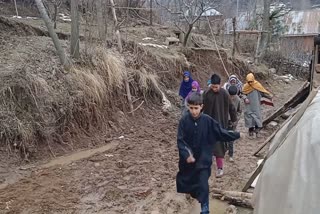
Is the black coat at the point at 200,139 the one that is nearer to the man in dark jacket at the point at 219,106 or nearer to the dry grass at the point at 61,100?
the man in dark jacket at the point at 219,106

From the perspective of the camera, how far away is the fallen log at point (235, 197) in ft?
15.5

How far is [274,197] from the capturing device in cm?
219

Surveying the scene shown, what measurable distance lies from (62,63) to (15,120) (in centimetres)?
199

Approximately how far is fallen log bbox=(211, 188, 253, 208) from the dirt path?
351 millimetres

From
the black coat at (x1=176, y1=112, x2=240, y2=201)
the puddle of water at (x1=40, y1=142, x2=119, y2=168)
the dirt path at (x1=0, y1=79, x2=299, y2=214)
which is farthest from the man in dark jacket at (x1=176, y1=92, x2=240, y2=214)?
the puddle of water at (x1=40, y1=142, x2=119, y2=168)

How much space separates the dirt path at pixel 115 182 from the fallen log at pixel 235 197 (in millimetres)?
351

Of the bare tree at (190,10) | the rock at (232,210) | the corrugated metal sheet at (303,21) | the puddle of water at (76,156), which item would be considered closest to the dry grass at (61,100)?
the puddle of water at (76,156)

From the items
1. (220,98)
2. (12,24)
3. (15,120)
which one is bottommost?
(15,120)

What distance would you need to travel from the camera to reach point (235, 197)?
483cm

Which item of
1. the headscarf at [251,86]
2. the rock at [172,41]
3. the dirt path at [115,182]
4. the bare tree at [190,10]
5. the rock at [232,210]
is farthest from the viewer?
the bare tree at [190,10]

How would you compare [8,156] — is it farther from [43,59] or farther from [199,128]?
[199,128]

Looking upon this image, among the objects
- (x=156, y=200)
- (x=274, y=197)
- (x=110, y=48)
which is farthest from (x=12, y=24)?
(x=274, y=197)

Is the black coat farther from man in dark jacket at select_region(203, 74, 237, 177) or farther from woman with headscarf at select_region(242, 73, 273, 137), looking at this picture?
woman with headscarf at select_region(242, 73, 273, 137)

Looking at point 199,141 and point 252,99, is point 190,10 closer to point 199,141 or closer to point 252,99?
point 252,99
